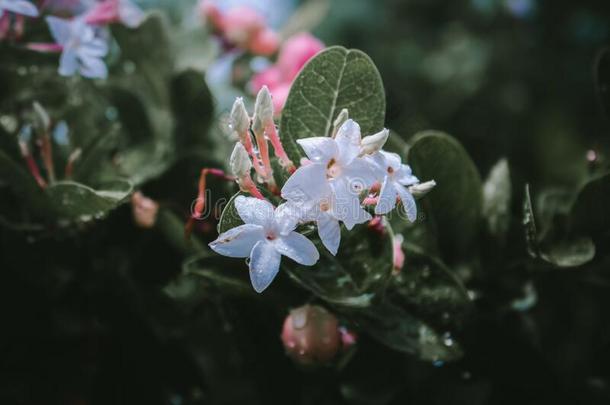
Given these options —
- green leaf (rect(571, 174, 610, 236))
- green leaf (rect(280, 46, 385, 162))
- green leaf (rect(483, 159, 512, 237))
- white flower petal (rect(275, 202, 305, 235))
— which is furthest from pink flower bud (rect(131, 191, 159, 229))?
green leaf (rect(571, 174, 610, 236))

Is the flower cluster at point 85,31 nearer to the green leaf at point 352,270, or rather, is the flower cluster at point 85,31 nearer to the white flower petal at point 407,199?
the green leaf at point 352,270

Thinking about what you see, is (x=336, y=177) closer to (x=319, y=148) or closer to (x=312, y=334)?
(x=319, y=148)

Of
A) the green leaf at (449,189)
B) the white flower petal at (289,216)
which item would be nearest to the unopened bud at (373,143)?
the white flower petal at (289,216)

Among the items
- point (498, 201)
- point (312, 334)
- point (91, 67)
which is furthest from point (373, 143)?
point (91, 67)

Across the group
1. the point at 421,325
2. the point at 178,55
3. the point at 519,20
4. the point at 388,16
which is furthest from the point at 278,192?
the point at 388,16

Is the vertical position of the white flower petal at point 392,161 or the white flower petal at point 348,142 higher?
the white flower petal at point 348,142

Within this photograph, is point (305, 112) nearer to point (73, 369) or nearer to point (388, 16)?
point (73, 369)

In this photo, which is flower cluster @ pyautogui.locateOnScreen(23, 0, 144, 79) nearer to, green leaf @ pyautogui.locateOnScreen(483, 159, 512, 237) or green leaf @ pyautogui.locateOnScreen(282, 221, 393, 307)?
green leaf @ pyautogui.locateOnScreen(282, 221, 393, 307)
